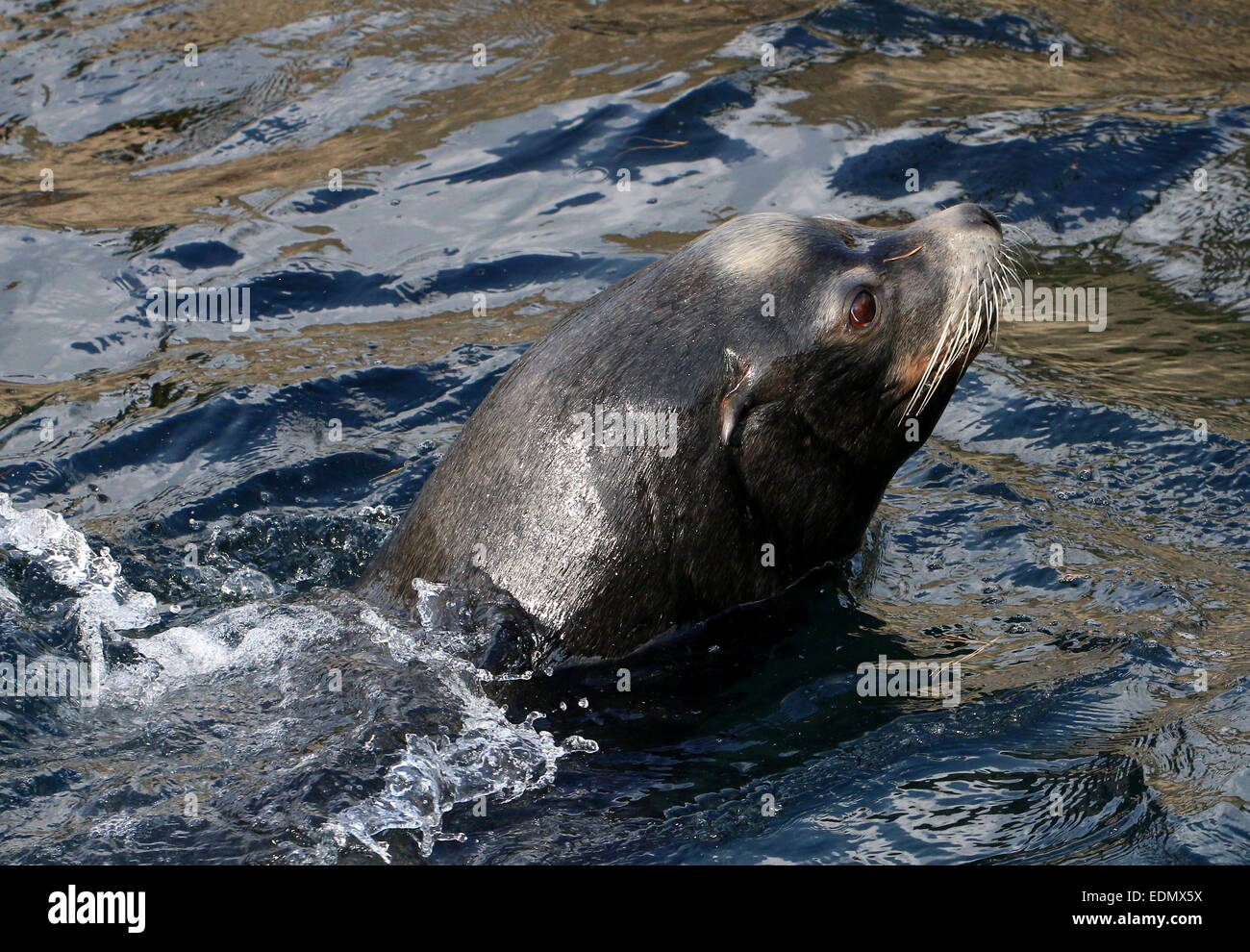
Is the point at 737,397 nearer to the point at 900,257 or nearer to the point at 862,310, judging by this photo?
the point at 862,310

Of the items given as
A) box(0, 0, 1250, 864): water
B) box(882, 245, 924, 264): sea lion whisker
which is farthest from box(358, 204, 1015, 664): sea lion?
box(0, 0, 1250, 864): water

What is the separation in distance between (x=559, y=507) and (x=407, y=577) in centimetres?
72

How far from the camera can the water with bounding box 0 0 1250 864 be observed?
4.87m

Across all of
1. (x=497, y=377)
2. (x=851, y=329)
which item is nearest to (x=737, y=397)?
(x=851, y=329)

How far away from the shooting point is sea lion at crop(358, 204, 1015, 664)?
559 centimetres

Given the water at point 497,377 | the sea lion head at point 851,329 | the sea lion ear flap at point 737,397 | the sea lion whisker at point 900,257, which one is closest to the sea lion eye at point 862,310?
the sea lion head at point 851,329

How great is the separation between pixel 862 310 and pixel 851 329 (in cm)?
9

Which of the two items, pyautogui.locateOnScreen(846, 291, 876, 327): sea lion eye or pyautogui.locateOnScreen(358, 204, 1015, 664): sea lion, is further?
pyautogui.locateOnScreen(846, 291, 876, 327): sea lion eye

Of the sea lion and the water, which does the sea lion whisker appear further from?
the water

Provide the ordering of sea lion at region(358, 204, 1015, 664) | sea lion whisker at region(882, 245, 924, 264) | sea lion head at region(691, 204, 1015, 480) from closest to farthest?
sea lion at region(358, 204, 1015, 664), sea lion head at region(691, 204, 1015, 480), sea lion whisker at region(882, 245, 924, 264)

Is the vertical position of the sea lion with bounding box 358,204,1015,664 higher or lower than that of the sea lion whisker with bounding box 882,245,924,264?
lower

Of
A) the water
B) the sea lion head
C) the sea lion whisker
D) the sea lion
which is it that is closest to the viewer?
the water

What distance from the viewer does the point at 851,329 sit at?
5766mm
